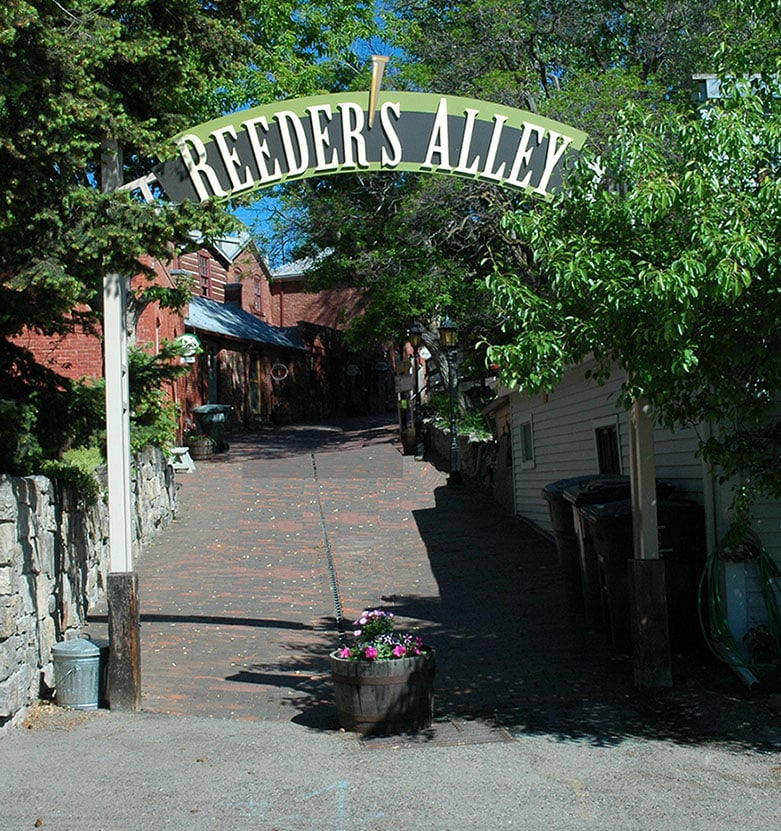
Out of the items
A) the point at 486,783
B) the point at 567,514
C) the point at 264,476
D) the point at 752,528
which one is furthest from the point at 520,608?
the point at 264,476

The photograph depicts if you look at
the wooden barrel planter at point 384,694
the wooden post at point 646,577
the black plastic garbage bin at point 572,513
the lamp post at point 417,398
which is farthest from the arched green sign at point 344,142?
the lamp post at point 417,398

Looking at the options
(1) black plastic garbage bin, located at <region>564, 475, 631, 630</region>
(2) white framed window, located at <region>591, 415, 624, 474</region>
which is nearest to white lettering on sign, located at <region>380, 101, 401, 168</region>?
(1) black plastic garbage bin, located at <region>564, 475, 631, 630</region>

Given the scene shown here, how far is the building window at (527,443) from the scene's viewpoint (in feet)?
54.9

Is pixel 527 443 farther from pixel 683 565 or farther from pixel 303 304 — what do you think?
pixel 303 304

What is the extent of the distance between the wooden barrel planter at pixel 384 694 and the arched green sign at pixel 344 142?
392 centimetres

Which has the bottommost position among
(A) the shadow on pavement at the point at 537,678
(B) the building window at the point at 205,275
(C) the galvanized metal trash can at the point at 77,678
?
(A) the shadow on pavement at the point at 537,678

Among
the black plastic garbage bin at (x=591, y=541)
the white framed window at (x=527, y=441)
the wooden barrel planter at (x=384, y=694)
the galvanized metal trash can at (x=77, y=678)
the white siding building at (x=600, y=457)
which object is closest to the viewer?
the wooden barrel planter at (x=384, y=694)

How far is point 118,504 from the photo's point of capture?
8008mm

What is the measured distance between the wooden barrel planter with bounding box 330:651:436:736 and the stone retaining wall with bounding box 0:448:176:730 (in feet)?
7.55

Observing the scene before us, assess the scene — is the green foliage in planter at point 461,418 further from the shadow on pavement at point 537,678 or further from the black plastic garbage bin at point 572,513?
the black plastic garbage bin at point 572,513

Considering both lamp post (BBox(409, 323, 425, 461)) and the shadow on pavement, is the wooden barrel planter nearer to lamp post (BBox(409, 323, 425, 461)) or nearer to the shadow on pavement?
the shadow on pavement

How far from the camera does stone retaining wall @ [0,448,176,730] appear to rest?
7.16m

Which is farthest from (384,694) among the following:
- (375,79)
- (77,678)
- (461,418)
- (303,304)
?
(303,304)

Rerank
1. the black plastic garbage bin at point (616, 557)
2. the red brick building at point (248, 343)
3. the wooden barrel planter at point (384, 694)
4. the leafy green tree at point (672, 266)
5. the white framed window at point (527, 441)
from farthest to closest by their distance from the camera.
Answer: the red brick building at point (248, 343) → the white framed window at point (527, 441) → the black plastic garbage bin at point (616, 557) → the wooden barrel planter at point (384, 694) → the leafy green tree at point (672, 266)
